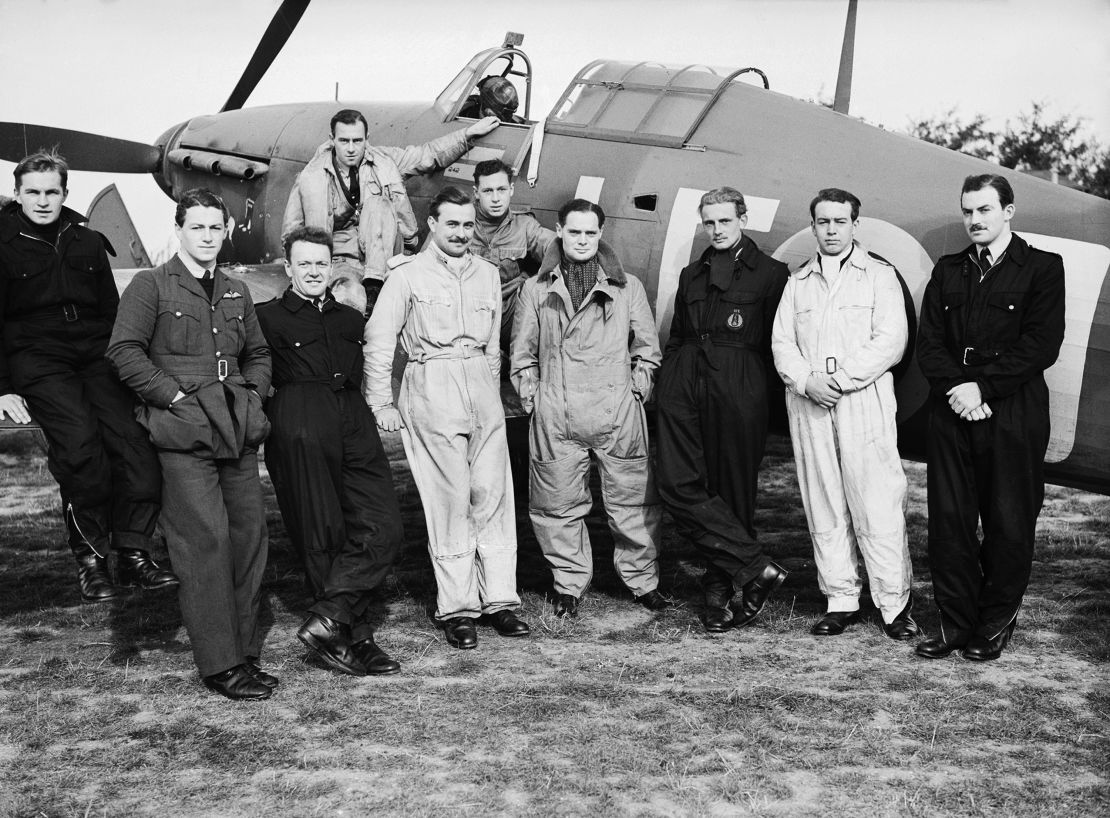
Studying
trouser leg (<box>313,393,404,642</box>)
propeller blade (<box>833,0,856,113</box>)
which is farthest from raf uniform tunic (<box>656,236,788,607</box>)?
propeller blade (<box>833,0,856,113</box>)

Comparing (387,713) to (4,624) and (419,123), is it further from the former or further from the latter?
(419,123)

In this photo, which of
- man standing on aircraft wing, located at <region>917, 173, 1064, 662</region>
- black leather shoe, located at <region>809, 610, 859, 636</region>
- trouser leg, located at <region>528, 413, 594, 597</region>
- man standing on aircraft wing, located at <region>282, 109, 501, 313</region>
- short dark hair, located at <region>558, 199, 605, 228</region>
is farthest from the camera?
man standing on aircraft wing, located at <region>282, 109, 501, 313</region>

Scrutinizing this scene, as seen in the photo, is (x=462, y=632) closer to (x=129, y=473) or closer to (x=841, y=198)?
(x=129, y=473)

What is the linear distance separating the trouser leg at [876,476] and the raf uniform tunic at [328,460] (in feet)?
7.04

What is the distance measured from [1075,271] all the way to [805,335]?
1276mm

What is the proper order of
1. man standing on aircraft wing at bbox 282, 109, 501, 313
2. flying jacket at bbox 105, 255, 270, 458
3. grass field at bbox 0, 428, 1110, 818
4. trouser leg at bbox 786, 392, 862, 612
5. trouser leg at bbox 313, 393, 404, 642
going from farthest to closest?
1. man standing on aircraft wing at bbox 282, 109, 501, 313
2. trouser leg at bbox 786, 392, 862, 612
3. trouser leg at bbox 313, 393, 404, 642
4. flying jacket at bbox 105, 255, 270, 458
5. grass field at bbox 0, 428, 1110, 818

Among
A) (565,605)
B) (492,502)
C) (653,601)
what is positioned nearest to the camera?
(492,502)

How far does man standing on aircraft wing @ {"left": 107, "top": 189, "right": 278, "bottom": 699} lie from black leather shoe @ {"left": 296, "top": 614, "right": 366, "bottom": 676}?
A: 0.26 m

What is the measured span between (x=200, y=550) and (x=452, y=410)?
4.41 ft

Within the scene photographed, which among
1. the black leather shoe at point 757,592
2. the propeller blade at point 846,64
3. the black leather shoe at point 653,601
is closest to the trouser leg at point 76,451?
the black leather shoe at point 653,601

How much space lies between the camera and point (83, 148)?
10938 mm

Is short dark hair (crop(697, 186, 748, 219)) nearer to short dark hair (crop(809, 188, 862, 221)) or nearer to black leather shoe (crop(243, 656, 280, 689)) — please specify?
short dark hair (crop(809, 188, 862, 221))

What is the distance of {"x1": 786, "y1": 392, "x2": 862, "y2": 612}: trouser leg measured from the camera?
18.7ft

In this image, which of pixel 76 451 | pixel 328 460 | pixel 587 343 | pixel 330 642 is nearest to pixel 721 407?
pixel 587 343
